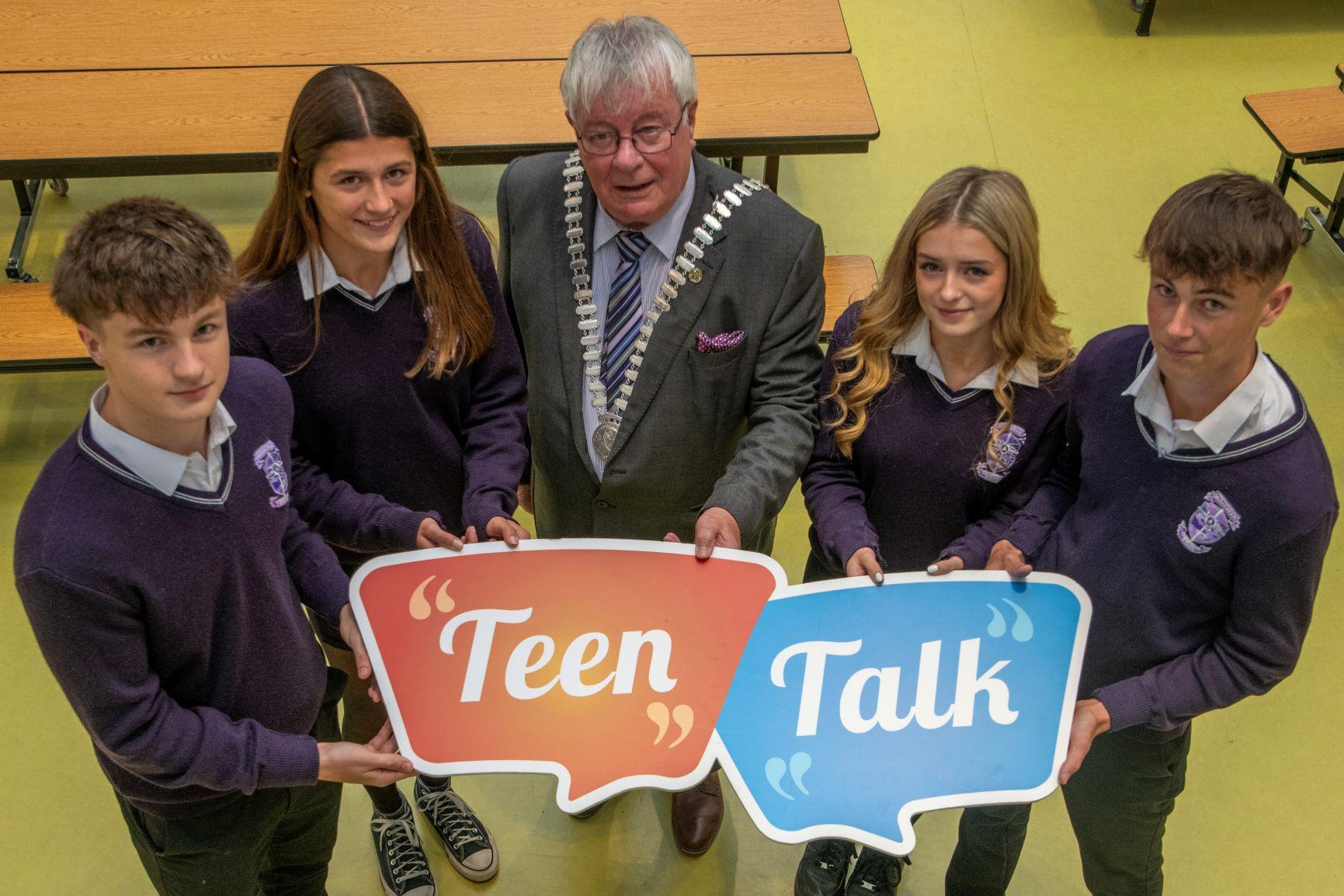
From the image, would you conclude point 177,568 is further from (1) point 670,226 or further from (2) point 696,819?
(2) point 696,819

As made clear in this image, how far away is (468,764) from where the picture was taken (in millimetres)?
2109

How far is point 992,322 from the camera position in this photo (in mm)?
2318

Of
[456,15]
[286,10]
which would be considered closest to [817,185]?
[456,15]

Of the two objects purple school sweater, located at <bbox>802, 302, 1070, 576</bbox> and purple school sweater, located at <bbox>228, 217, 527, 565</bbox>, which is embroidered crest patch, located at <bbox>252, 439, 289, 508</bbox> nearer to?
purple school sweater, located at <bbox>228, 217, 527, 565</bbox>

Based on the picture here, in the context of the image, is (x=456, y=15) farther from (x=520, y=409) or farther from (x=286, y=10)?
(x=520, y=409)

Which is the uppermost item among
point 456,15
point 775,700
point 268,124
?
point 456,15

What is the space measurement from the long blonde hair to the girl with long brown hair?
0.66 metres

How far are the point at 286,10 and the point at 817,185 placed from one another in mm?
2112

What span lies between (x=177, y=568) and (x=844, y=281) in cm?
276

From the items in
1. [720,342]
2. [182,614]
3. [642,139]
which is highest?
[642,139]

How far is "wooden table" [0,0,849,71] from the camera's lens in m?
4.16

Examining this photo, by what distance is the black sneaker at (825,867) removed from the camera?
9.62ft

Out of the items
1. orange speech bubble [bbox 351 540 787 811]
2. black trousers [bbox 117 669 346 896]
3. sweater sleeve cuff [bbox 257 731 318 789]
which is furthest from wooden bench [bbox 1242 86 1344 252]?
sweater sleeve cuff [bbox 257 731 318 789]

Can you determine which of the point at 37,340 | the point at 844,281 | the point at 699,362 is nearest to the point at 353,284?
the point at 699,362
